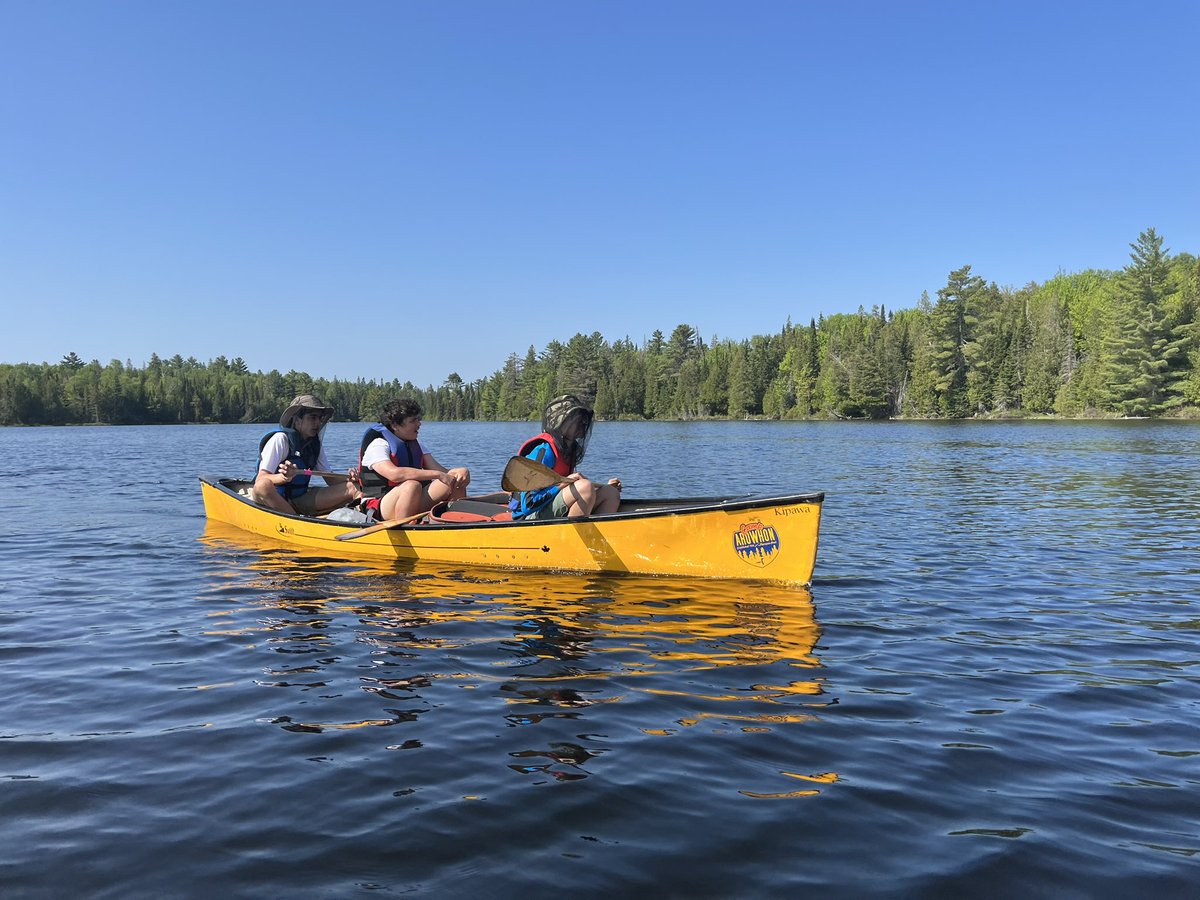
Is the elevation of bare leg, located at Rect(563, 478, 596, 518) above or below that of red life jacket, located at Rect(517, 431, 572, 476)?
below

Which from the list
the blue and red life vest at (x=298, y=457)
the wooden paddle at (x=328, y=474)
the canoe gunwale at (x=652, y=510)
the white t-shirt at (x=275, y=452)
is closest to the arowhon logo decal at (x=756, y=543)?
the canoe gunwale at (x=652, y=510)

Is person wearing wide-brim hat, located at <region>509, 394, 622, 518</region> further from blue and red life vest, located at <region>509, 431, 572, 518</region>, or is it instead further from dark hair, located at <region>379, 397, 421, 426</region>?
dark hair, located at <region>379, 397, 421, 426</region>

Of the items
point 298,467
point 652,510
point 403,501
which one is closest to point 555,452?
point 652,510

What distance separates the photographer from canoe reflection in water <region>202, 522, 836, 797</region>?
16.0 ft

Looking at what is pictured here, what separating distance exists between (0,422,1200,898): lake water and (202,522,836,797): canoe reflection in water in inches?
1.4

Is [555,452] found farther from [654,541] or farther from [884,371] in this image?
[884,371]

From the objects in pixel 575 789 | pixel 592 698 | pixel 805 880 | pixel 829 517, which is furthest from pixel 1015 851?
pixel 829 517

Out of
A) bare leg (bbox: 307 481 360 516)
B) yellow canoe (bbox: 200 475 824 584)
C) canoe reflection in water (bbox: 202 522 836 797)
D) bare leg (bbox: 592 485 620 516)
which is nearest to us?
canoe reflection in water (bbox: 202 522 836 797)

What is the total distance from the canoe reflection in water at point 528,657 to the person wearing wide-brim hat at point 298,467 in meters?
2.19

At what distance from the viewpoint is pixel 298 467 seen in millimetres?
12125

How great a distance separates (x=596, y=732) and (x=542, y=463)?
484cm

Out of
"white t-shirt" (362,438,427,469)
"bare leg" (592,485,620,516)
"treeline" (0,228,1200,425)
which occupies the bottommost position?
"bare leg" (592,485,620,516)

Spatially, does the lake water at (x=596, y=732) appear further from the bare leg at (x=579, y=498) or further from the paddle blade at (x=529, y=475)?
the paddle blade at (x=529, y=475)

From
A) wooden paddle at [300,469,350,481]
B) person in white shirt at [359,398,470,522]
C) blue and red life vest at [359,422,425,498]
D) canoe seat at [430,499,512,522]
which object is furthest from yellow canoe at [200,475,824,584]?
wooden paddle at [300,469,350,481]
